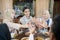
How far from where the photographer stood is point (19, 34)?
56.0 inches

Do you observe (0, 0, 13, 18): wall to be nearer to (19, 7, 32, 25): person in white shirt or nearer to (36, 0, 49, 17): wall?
(19, 7, 32, 25): person in white shirt

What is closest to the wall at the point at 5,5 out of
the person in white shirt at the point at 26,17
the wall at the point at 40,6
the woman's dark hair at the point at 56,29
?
the person in white shirt at the point at 26,17

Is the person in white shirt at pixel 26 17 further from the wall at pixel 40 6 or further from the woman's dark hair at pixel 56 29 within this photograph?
the woman's dark hair at pixel 56 29

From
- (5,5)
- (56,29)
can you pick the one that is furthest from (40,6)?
(56,29)

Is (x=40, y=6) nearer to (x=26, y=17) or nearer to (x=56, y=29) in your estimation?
(x=26, y=17)

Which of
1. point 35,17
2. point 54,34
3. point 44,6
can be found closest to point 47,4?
point 44,6

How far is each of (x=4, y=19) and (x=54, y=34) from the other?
934mm

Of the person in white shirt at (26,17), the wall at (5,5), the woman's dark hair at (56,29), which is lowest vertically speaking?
the person in white shirt at (26,17)

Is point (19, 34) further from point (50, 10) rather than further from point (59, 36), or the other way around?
point (59, 36)

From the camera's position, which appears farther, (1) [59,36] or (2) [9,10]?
(2) [9,10]

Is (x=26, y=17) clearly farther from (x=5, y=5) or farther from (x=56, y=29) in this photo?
(x=56, y=29)

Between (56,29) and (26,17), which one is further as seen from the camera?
(26,17)

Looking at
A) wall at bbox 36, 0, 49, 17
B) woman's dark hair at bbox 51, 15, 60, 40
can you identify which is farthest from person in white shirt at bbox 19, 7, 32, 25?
woman's dark hair at bbox 51, 15, 60, 40

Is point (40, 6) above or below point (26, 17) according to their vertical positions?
above
